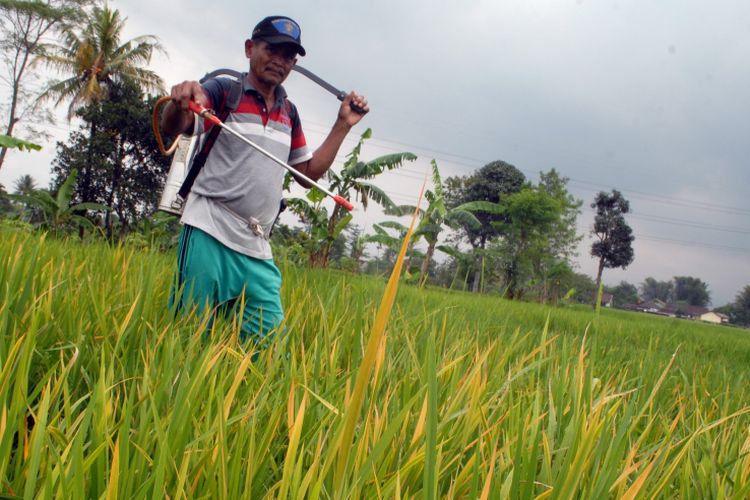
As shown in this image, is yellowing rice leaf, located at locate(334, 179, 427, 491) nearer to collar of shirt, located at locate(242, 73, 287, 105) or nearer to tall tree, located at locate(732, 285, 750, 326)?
collar of shirt, located at locate(242, 73, 287, 105)

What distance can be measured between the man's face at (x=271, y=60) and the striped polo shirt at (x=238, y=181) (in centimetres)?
7

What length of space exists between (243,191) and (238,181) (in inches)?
1.8

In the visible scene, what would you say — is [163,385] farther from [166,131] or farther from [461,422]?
[166,131]

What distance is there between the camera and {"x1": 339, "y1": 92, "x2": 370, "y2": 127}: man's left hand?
6.77ft

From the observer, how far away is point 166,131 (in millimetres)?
2029

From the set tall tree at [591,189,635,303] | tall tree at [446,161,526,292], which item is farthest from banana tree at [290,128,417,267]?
tall tree at [591,189,635,303]

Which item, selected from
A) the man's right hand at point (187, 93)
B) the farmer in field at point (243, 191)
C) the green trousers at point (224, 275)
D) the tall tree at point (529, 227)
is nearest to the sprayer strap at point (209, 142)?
the farmer in field at point (243, 191)

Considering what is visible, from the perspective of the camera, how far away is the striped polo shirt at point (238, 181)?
1970 millimetres

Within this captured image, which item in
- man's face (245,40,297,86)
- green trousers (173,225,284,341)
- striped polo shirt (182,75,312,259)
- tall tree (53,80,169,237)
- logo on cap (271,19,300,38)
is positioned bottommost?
green trousers (173,225,284,341)

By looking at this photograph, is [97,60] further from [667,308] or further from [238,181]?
[667,308]

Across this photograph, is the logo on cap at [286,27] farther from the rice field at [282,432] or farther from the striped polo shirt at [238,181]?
the rice field at [282,432]

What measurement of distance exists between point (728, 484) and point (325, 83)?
Result: 5.58 feet

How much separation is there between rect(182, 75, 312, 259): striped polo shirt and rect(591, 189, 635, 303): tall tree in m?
57.6

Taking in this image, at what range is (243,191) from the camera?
197 cm
